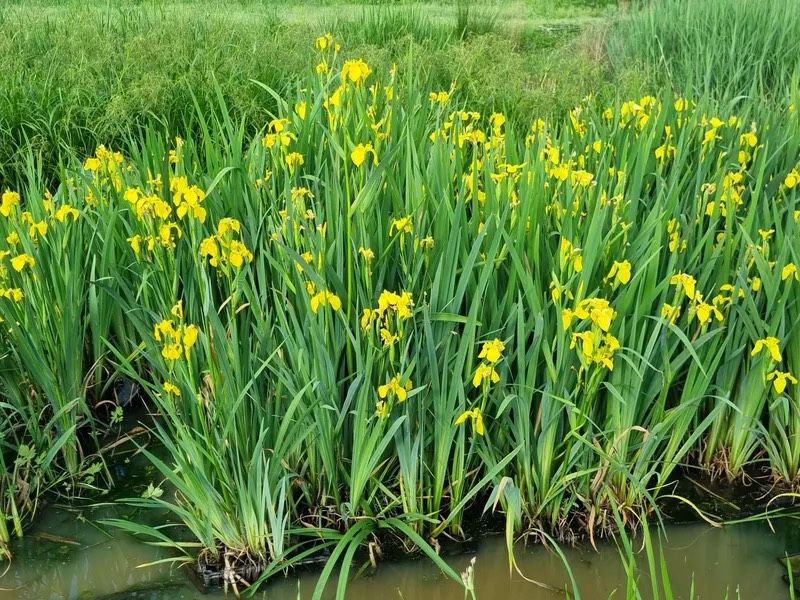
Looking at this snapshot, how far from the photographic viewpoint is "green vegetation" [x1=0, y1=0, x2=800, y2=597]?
193cm

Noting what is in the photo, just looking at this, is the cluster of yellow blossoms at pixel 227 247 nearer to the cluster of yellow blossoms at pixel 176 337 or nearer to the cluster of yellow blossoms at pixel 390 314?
the cluster of yellow blossoms at pixel 176 337

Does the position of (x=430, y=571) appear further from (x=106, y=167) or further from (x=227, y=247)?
(x=106, y=167)

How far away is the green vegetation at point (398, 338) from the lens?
193 cm

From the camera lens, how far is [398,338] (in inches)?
73.5

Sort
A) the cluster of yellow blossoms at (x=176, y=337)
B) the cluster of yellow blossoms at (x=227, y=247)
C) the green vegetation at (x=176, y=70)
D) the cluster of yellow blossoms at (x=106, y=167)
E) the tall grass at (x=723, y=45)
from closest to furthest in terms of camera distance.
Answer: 1. the cluster of yellow blossoms at (x=176, y=337)
2. the cluster of yellow blossoms at (x=227, y=247)
3. the cluster of yellow blossoms at (x=106, y=167)
4. the green vegetation at (x=176, y=70)
5. the tall grass at (x=723, y=45)

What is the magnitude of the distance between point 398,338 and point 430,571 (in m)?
0.56

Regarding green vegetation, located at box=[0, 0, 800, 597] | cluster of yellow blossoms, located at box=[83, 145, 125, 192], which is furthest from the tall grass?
cluster of yellow blossoms, located at box=[83, 145, 125, 192]

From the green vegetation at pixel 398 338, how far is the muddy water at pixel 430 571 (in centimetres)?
8

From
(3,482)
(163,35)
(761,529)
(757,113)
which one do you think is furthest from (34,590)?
(163,35)

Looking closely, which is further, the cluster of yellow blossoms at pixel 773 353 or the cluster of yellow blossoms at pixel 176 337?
the cluster of yellow blossoms at pixel 773 353

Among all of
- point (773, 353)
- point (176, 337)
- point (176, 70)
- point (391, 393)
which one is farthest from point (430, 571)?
point (176, 70)

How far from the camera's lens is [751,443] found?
7.57 ft

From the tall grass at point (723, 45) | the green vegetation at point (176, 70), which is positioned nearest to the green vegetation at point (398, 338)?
the green vegetation at point (176, 70)

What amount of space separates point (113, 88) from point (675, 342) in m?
3.12
